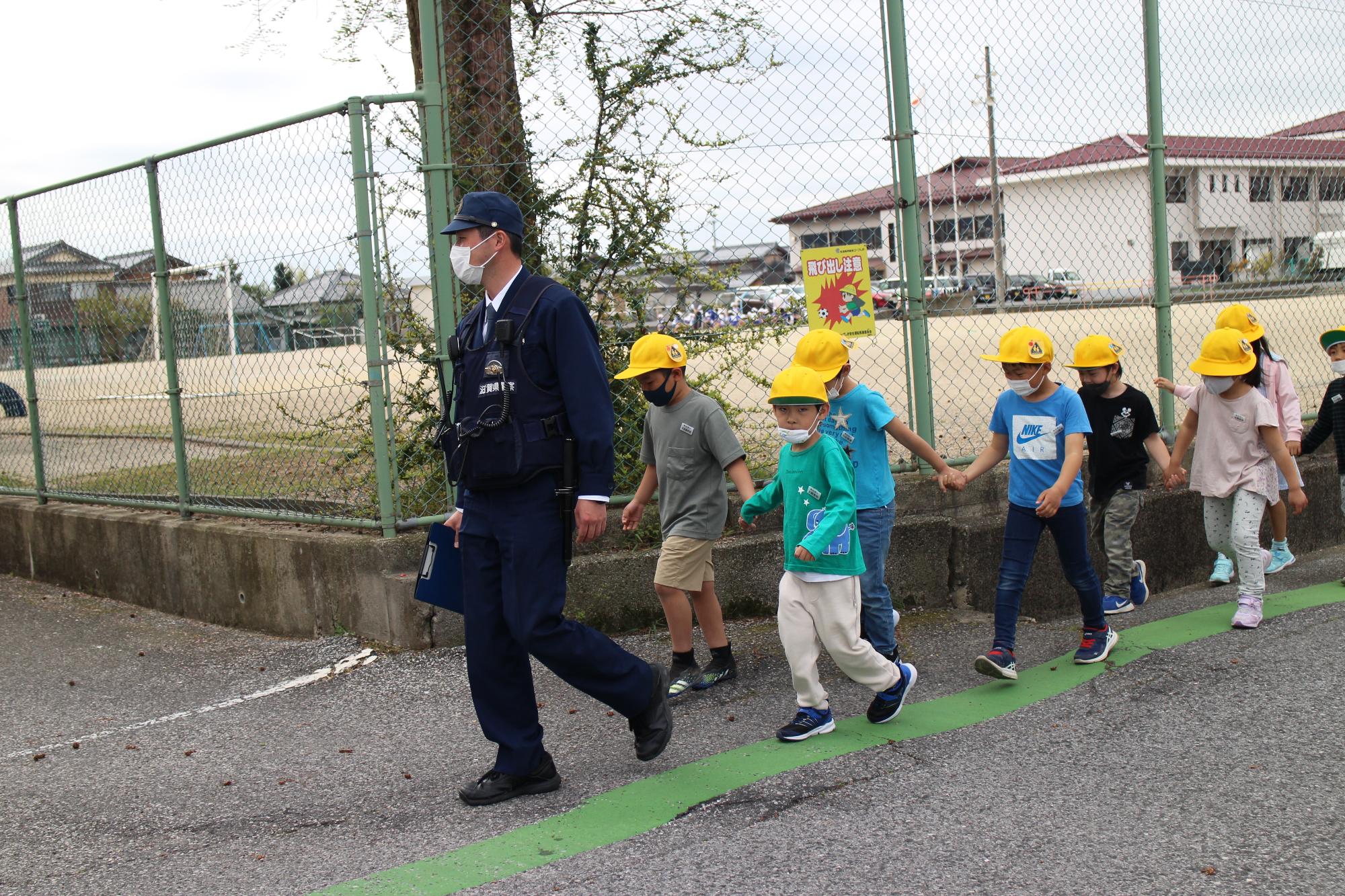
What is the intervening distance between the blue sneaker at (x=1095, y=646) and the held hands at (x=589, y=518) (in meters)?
2.46

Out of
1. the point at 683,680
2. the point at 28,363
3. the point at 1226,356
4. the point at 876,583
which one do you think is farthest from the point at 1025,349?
the point at 28,363

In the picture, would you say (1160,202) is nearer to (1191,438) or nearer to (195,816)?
(1191,438)

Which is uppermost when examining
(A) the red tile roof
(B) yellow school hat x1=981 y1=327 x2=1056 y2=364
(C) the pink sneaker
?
(A) the red tile roof

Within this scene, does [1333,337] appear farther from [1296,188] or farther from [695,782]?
[695,782]

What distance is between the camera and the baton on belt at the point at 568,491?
402 centimetres

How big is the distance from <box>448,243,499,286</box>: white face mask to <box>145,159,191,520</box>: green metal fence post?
3586mm

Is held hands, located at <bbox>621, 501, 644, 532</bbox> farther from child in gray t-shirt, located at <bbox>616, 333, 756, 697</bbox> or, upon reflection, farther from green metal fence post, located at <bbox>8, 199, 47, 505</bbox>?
green metal fence post, located at <bbox>8, 199, 47, 505</bbox>

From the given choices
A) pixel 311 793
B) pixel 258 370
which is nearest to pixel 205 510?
pixel 258 370

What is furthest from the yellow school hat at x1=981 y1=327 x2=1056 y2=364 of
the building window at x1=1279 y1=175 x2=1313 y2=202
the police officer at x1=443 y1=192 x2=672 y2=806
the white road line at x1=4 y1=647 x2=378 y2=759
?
the building window at x1=1279 y1=175 x2=1313 y2=202

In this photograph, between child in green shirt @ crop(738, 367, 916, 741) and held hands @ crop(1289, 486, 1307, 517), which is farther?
held hands @ crop(1289, 486, 1307, 517)

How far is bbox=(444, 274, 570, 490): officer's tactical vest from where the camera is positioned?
3.97 meters

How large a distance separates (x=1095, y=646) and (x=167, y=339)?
17.5 ft

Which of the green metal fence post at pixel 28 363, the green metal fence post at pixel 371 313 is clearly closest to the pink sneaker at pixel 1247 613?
the green metal fence post at pixel 371 313

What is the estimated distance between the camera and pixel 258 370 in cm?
652
